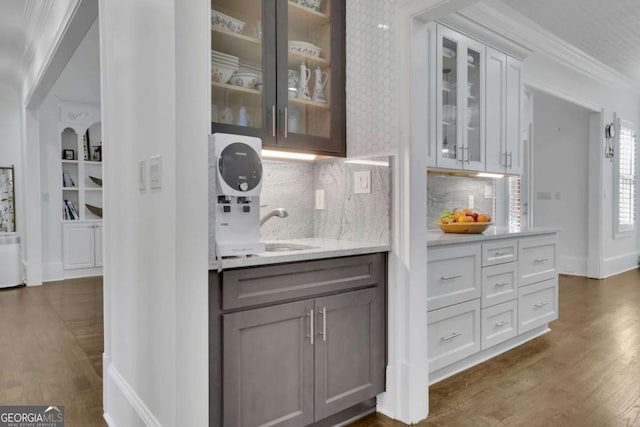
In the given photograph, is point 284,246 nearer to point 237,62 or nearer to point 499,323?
point 237,62

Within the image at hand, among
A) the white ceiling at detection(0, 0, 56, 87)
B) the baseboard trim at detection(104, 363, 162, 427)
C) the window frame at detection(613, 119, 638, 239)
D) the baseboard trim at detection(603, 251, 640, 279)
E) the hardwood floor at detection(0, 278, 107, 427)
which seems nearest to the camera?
the baseboard trim at detection(104, 363, 162, 427)

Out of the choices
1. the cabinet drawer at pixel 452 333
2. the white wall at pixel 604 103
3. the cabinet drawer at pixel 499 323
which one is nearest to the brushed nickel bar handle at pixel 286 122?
the cabinet drawer at pixel 452 333

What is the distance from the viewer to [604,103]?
5809 mm

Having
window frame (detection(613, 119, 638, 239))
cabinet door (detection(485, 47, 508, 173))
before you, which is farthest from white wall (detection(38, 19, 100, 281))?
window frame (detection(613, 119, 638, 239))

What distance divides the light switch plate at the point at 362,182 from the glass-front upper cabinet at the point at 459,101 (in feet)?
3.29

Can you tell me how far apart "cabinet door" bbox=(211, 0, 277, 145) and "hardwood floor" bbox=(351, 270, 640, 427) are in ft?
5.12

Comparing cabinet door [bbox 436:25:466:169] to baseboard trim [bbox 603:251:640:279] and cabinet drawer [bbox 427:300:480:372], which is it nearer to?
cabinet drawer [bbox 427:300:480:372]

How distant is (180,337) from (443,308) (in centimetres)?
160

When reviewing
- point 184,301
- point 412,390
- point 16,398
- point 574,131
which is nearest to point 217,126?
point 184,301

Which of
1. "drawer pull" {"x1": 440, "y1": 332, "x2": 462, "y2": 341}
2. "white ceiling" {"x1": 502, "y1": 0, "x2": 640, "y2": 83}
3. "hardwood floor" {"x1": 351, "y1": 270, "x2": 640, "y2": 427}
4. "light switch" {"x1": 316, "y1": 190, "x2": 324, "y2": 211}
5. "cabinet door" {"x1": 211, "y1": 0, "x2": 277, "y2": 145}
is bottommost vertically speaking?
"hardwood floor" {"x1": 351, "y1": 270, "x2": 640, "y2": 427}

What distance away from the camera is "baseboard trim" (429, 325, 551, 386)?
2.53 meters

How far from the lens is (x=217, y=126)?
176 centimetres

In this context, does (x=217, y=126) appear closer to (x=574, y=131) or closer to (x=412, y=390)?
(x=412, y=390)

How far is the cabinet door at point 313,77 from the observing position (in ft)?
6.66
